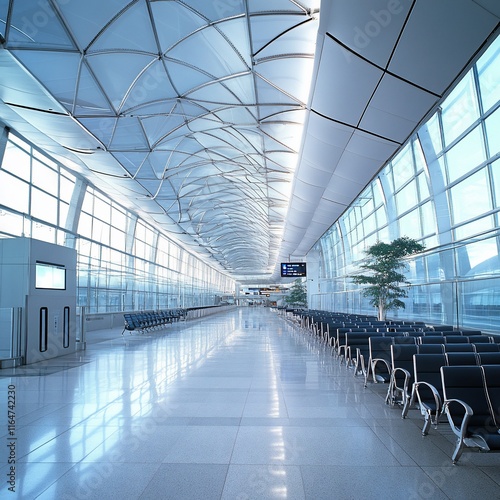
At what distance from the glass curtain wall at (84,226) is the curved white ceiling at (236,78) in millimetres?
1279

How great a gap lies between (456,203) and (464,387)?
12588 millimetres

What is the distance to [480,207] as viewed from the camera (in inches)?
574

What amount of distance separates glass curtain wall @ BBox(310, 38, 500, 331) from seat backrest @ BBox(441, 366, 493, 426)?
8193 mm

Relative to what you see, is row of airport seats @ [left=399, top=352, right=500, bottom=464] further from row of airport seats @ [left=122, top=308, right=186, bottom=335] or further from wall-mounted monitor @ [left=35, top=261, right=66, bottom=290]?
row of airport seats @ [left=122, top=308, right=186, bottom=335]

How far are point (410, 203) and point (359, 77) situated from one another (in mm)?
12233

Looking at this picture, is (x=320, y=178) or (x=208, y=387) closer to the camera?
(x=208, y=387)

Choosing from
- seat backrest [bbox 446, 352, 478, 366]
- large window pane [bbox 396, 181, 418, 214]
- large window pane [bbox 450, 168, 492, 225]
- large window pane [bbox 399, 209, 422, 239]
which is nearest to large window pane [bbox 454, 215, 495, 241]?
large window pane [bbox 450, 168, 492, 225]

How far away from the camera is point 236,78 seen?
15.1 metres

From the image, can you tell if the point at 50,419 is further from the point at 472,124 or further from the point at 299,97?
the point at 472,124

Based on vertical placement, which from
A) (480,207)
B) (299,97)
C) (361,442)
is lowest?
(361,442)

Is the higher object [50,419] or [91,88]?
[91,88]

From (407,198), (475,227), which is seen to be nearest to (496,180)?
(475,227)

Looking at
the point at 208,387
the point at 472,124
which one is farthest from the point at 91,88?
the point at 472,124

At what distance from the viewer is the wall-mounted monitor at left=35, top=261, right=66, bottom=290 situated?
13.1 metres
